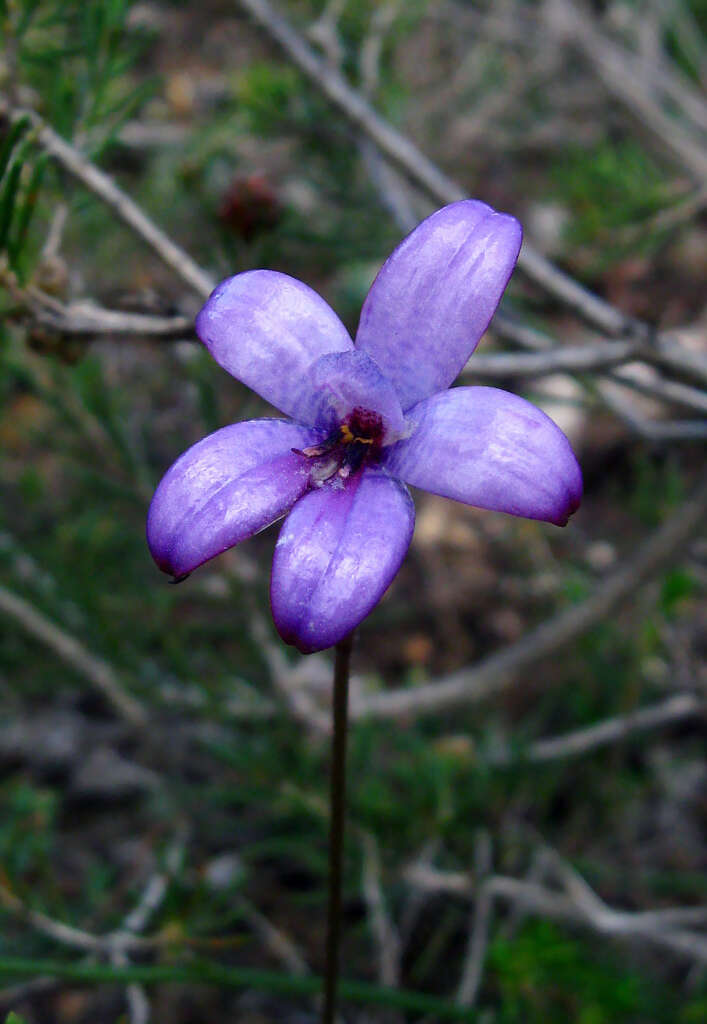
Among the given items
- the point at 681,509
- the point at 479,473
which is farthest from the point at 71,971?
the point at 681,509

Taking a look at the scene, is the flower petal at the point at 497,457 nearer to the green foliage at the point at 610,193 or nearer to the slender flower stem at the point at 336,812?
the slender flower stem at the point at 336,812

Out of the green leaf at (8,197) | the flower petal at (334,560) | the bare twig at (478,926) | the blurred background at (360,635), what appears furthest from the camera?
the bare twig at (478,926)

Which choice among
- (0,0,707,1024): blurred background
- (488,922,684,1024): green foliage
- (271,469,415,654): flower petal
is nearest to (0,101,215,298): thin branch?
(0,0,707,1024): blurred background

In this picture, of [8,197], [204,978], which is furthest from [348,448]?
[204,978]

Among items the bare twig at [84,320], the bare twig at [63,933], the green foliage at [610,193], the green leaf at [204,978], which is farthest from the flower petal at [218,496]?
the green foliage at [610,193]

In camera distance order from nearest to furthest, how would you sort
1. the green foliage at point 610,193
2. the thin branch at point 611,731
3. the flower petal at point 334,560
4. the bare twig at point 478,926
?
the flower petal at point 334,560 → the bare twig at point 478,926 → the thin branch at point 611,731 → the green foliage at point 610,193

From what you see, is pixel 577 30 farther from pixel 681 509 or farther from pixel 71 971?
pixel 71 971
